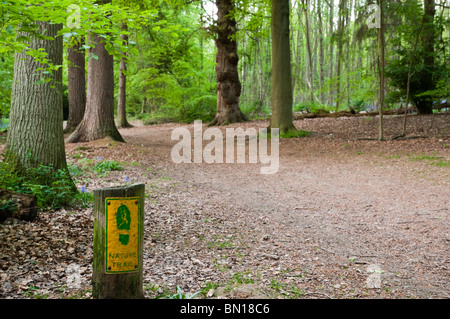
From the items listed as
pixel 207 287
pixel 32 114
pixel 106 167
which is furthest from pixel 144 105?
pixel 207 287

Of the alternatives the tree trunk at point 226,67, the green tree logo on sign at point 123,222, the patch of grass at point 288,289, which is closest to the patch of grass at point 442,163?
the patch of grass at point 288,289

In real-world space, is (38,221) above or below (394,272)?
above

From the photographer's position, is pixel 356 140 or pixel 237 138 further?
pixel 237 138

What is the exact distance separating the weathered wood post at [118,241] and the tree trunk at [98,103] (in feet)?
32.7

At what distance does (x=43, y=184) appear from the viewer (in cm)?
523

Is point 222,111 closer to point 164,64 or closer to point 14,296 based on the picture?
point 164,64

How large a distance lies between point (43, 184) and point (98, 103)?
7.38m

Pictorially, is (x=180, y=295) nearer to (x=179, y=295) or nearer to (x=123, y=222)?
(x=179, y=295)

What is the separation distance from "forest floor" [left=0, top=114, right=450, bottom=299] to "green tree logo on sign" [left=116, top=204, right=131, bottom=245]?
0.66 m

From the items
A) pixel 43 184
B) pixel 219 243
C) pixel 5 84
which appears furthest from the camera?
pixel 5 84

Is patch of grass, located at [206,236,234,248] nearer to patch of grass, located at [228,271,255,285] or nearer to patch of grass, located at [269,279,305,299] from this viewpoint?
patch of grass, located at [228,271,255,285]
